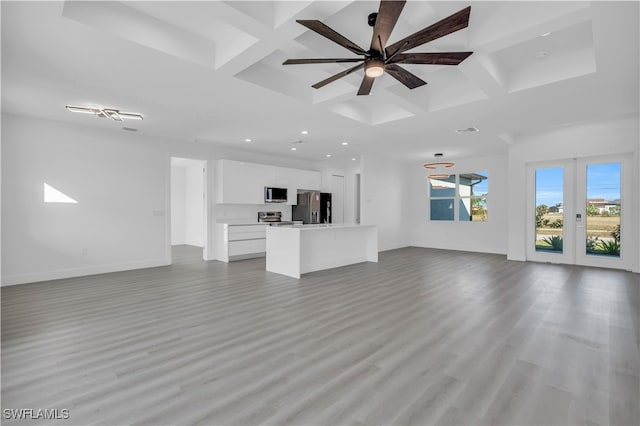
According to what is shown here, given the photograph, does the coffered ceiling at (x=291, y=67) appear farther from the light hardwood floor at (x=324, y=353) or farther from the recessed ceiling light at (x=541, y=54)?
the light hardwood floor at (x=324, y=353)

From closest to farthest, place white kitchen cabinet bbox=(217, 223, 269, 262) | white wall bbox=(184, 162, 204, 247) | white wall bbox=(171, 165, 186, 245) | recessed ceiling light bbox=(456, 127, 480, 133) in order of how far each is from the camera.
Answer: recessed ceiling light bbox=(456, 127, 480, 133) → white kitchen cabinet bbox=(217, 223, 269, 262) → white wall bbox=(184, 162, 204, 247) → white wall bbox=(171, 165, 186, 245)

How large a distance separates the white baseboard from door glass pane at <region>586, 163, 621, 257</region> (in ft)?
29.3

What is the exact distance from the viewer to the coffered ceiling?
2.38 m

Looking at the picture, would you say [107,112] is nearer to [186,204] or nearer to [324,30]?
[324,30]

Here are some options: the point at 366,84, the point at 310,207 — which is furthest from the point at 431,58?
the point at 310,207

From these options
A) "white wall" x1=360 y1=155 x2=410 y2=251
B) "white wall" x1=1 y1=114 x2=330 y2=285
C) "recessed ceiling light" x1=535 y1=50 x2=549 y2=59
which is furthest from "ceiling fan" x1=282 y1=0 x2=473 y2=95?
"white wall" x1=360 y1=155 x2=410 y2=251

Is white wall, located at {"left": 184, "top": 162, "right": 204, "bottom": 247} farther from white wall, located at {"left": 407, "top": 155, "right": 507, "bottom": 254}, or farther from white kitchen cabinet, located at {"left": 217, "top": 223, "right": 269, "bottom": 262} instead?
white wall, located at {"left": 407, "top": 155, "right": 507, "bottom": 254}

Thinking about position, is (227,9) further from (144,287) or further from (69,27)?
(144,287)

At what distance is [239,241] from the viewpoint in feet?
23.0

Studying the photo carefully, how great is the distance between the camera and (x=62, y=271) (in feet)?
17.0

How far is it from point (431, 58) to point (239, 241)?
5.63 metres

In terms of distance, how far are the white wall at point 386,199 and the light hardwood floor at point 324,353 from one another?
3953mm

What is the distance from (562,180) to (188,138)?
319 inches

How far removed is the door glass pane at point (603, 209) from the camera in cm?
588
